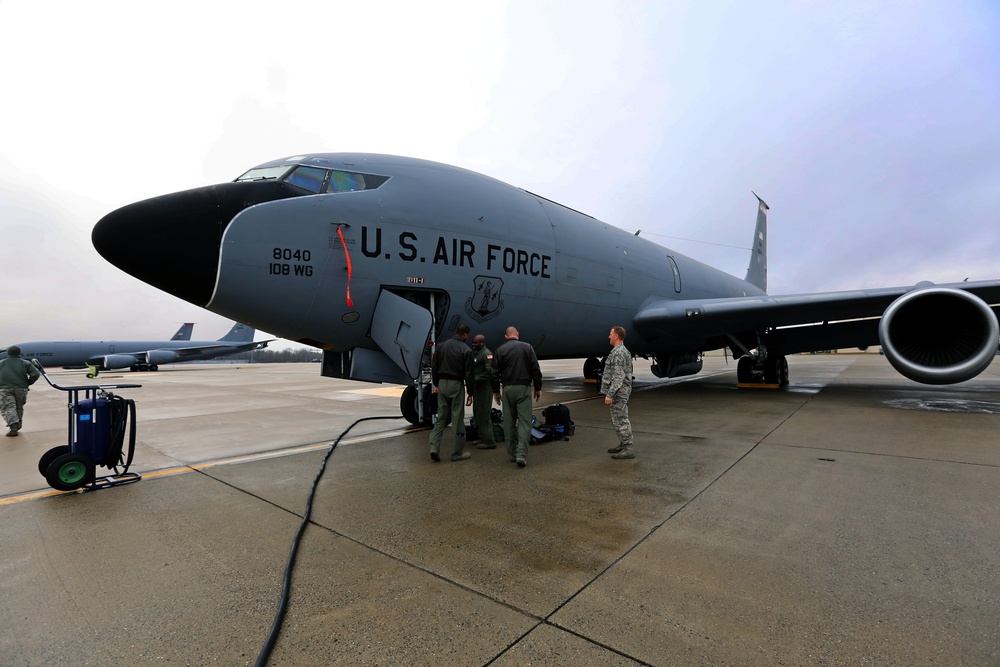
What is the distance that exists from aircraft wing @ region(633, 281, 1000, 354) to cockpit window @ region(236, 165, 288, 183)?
719cm

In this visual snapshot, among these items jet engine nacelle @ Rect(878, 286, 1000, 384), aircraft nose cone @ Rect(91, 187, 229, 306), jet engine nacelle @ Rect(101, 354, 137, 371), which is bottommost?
jet engine nacelle @ Rect(101, 354, 137, 371)

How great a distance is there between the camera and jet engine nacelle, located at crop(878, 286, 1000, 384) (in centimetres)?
604

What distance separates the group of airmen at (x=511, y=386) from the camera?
4871 millimetres

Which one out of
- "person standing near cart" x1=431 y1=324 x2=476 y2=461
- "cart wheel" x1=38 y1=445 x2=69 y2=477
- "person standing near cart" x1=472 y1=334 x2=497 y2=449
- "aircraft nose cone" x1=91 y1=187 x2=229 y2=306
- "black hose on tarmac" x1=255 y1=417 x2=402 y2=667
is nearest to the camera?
"black hose on tarmac" x1=255 y1=417 x2=402 y2=667

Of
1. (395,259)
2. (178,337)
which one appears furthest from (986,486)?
(178,337)

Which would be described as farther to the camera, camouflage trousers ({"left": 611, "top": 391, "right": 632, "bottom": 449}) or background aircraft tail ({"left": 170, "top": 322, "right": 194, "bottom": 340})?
background aircraft tail ({"left": 170, "top": 322, "right": 194, "bottom": 340})

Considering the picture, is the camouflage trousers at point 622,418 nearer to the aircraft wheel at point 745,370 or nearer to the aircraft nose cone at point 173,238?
the aircraft nose cone at point 173,238

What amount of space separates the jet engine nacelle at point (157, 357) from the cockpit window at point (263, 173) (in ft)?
133

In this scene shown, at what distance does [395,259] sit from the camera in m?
5.66

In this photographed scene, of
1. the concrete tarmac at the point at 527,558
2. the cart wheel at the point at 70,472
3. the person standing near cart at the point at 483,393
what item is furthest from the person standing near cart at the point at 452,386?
the cart wheel at the point at 70,472

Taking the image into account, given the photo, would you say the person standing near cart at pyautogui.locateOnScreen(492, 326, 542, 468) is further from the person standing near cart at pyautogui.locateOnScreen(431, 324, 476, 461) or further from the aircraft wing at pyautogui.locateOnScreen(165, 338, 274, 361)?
the aircraft wing at pyautogui.locateOnScreen(165, 338, 274, 361)

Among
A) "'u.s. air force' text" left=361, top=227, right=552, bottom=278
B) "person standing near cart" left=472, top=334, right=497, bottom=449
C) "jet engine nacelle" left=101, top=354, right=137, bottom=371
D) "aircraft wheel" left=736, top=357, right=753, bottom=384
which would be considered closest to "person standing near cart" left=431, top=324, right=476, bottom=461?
"person standing near cart" left=472, top=334, right=497, bottom=449

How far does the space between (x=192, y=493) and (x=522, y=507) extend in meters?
2.92

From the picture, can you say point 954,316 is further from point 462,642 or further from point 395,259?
point 462,642
